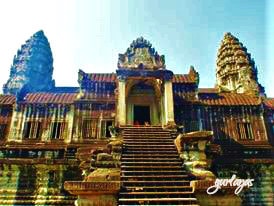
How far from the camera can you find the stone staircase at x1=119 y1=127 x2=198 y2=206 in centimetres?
884

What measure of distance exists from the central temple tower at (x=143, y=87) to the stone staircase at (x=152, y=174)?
12.6ft

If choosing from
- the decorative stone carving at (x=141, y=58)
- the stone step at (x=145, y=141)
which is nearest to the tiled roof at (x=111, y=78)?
the decorative stone carving at (x=141, y=58)

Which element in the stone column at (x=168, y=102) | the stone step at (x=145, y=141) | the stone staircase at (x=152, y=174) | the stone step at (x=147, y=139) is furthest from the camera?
the stone column at (x=168, y=102)

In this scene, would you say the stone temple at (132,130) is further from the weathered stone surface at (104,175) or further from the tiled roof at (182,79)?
the weathered stone surface at (104,175)

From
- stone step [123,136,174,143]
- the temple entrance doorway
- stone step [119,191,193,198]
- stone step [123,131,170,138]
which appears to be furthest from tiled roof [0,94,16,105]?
stone step [119,191,193,198]

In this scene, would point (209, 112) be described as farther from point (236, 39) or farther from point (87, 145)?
point (236, 39)

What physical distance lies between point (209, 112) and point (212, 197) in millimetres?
12825

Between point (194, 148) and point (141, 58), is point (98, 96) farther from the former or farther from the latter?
point (194, 148)

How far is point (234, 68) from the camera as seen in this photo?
35094 mm

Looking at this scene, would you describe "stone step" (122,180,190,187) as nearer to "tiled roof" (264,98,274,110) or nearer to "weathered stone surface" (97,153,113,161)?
"weathered stone surface" (97,153,113,161)

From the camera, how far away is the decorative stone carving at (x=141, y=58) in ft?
63.9

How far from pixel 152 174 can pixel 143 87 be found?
1167cm

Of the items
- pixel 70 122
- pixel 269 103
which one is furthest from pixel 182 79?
pixel 70 122

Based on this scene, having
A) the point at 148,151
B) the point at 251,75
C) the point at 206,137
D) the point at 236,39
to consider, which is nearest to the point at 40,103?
the point at 148,151
